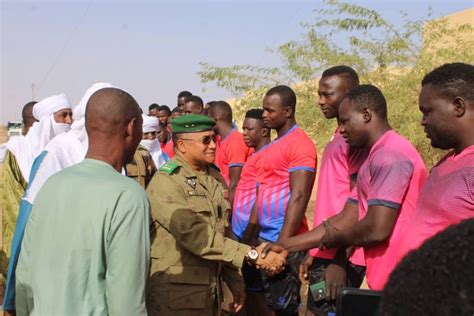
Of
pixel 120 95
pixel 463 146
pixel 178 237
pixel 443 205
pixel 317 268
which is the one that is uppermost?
pixel 120 95

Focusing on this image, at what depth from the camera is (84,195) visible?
257 cm

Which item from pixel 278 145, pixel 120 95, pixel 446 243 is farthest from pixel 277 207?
pixel 446 243

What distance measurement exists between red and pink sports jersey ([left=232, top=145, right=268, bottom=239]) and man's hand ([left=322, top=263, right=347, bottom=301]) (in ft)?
6.07

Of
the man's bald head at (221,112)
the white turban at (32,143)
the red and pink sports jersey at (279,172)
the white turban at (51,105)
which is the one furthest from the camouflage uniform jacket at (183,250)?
the man's bald head at (221,112)

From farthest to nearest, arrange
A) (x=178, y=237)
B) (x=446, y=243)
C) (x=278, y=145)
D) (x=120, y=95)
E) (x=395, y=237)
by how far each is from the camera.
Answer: (x=278, y=145) < (x=178, y=237) < (x=395, y=237) < (x=120, y=95) < (x=446, y=243)

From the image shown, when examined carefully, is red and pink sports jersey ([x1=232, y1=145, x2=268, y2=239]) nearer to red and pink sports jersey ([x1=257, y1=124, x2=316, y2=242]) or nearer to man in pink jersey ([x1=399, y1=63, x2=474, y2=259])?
red and pink sports jersey ([x1=257, y1=124, x2=316, y2=242])

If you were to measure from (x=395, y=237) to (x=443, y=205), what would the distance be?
799 millimetres

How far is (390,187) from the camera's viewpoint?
127 inches

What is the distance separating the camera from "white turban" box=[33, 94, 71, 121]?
18.0 feet

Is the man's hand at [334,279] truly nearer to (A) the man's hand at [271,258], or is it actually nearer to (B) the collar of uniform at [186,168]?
(A) the man's hand at [271,258]

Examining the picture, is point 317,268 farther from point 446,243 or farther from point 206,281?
point 446,243

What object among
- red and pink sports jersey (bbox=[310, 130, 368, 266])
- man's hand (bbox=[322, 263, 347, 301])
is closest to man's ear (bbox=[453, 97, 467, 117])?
red and pink sports jersey (bbox=[310, 130, 368, 266])

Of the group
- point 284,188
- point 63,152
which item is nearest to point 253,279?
point 284,188

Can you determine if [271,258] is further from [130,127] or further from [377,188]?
[130,127]
